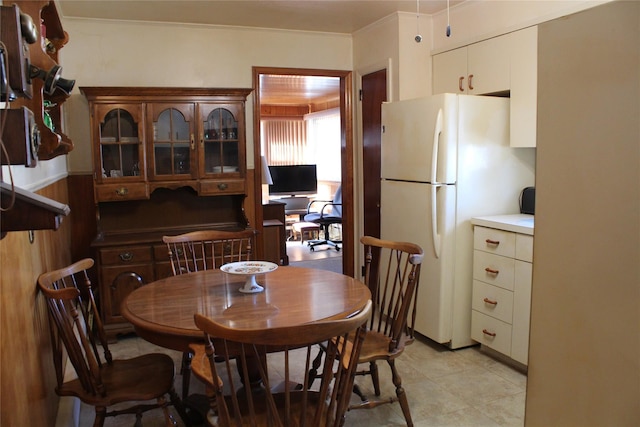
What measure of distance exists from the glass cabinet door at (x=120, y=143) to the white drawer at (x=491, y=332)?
8.20ft

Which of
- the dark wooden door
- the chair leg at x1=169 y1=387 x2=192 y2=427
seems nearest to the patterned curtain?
the dark wooden door

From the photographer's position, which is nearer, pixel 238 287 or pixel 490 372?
pixel 238 287

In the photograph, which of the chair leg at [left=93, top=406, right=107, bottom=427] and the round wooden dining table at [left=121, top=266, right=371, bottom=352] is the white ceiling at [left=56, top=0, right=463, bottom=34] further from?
the chair leg at [left=93, top=406, right=107, bottom=427]

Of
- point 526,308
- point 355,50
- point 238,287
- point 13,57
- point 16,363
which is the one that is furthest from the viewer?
point 355,50

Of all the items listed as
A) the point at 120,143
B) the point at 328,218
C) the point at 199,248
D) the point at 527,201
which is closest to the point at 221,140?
the point at 120,143

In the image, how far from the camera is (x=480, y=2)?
3348mm

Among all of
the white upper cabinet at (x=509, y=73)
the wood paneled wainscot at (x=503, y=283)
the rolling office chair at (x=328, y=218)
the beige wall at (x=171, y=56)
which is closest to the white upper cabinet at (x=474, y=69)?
the white upper cabinet at (x=509, y=73)

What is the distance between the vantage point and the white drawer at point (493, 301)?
3027mm

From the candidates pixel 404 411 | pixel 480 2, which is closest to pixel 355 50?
pixel 480 2

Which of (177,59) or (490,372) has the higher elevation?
(177,59)

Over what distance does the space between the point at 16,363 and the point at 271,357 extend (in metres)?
1.96

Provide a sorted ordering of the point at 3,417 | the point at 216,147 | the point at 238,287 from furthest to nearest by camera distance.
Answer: the point at 216,147 < the point at 238,287 < the point at 3,417

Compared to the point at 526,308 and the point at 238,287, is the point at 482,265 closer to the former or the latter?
the point at 526,308

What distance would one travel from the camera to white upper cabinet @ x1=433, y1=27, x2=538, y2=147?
3.03 metres
